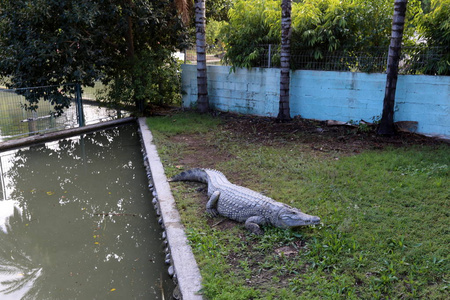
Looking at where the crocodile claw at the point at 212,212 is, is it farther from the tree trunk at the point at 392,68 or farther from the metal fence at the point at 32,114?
the metal fence at the point at 32,114

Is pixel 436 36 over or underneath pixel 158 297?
over

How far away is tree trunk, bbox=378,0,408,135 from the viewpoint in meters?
7.48

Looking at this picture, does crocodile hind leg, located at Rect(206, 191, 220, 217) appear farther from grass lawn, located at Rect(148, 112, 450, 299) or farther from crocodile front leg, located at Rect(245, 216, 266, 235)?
crocodile front leg, located at Rect(245, 216, 266, 235)

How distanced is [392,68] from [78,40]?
760cm

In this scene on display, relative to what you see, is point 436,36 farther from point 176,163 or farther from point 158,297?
point 158,297

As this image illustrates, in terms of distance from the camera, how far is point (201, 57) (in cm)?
1127

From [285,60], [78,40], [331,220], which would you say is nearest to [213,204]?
[331,220]

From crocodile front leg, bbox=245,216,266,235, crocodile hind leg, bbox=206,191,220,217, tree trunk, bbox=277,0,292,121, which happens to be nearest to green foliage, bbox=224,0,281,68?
tree trunk, bbox=277,0,292,121

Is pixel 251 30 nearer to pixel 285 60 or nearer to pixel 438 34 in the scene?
pixel 285 60

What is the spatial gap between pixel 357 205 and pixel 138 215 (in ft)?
10.2

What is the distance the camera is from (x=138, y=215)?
219 inches

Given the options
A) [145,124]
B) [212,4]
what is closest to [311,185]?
[145,124]

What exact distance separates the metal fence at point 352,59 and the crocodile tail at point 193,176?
5218mm

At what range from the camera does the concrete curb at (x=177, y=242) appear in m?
3.50
